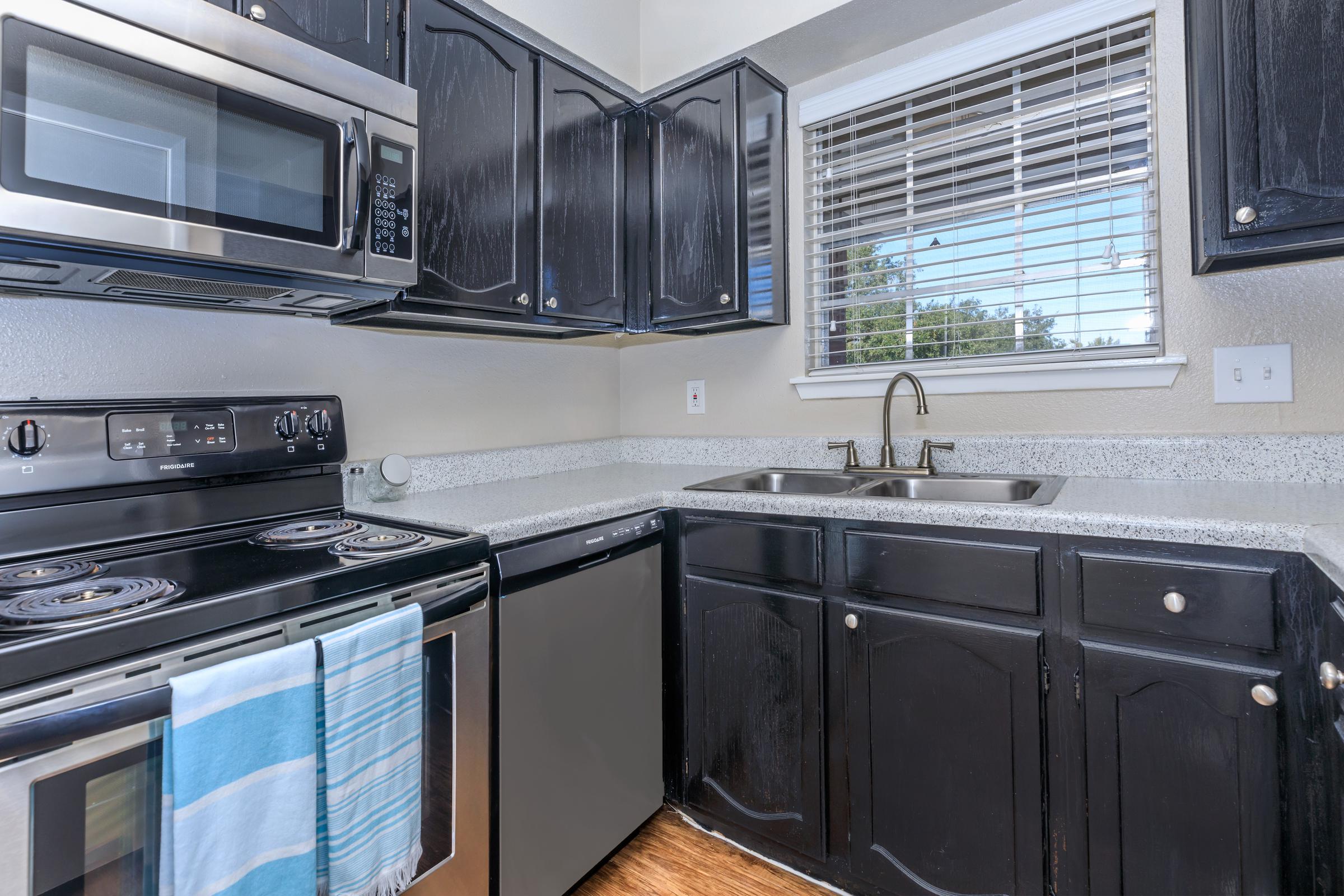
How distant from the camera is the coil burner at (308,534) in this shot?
1.27 metres

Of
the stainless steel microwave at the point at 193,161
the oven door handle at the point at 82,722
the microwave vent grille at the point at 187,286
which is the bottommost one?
the oven door handle at the point at 82,722

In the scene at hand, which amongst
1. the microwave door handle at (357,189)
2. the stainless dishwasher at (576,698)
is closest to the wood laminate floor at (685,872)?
the stainless dishwasher at (576,698)

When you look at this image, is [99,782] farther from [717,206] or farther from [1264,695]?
[717,206]

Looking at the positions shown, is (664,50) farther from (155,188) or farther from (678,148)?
(155,188)

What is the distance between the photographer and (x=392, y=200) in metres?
1.36

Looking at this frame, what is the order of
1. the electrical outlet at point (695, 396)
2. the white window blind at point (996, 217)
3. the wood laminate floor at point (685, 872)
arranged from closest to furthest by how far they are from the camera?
the wood laminate floor at point (685, 872) → the white window blind at point (996, 217) → the electrical outlet at point (695, 396)

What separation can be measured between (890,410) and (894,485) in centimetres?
25

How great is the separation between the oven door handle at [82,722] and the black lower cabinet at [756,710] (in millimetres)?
1178

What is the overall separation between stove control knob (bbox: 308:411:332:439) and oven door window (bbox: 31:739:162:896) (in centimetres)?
84

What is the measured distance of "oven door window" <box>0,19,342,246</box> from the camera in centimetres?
92

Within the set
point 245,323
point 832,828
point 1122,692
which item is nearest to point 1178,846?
point 1122,692

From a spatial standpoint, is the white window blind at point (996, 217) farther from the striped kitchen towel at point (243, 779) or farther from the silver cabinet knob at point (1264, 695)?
the striped kitchen towel at point (243, 779)

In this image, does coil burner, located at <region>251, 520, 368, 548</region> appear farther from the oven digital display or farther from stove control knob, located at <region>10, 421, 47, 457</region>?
stove control knob, located at <region>10, 421, 47, 457</region>

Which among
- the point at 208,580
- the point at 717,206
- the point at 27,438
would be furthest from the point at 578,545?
the point at 717,206
